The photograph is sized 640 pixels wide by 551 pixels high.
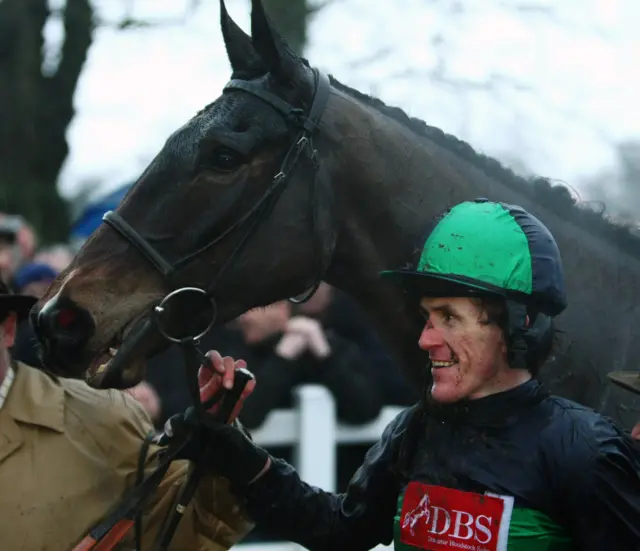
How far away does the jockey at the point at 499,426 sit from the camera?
1.76 meters

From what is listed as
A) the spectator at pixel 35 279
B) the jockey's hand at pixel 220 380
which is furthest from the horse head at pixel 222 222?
the spectator at pixel 35 279

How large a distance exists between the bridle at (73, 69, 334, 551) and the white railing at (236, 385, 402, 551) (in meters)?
2.71

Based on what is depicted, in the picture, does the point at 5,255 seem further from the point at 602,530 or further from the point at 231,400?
the point at 602,530

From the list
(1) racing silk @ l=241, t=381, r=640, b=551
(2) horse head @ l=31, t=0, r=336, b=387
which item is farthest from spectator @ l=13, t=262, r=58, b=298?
(1) racing silk @ l=241, t=381, r=640, b=551

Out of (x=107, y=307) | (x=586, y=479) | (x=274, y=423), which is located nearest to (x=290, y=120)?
(x=107, y=307)

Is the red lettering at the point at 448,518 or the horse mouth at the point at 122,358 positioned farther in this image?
the horse mouth at the point at 122,358

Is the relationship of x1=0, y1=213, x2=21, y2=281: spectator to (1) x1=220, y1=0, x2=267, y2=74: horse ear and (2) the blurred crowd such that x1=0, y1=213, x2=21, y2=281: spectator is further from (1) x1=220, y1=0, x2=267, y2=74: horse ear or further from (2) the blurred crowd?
(1) x1=220, y1=0, x2=267, y2=74: horse ear

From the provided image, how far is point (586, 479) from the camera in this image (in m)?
1.74

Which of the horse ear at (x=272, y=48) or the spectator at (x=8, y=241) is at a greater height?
the horse ear at (x=272, y=48)

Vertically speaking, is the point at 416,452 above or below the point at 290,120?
below

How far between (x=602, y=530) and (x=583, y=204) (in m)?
1.30

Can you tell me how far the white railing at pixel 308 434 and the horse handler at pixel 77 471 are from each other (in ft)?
8.72

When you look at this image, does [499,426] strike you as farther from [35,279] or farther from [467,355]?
[35,279]

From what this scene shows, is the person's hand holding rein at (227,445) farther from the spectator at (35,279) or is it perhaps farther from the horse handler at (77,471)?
the spectator at (35,279)
